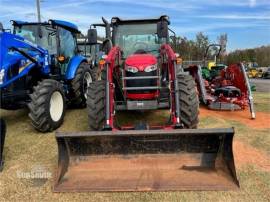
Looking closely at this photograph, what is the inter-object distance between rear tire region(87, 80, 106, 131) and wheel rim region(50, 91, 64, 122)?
147 centimetres

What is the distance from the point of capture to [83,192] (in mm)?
3898

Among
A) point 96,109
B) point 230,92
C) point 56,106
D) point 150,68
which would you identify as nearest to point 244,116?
point 230,92

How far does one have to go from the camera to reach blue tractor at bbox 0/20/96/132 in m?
6.08

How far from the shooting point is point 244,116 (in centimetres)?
797

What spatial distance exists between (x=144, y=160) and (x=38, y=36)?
4594mm

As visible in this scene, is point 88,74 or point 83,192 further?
point 88,74

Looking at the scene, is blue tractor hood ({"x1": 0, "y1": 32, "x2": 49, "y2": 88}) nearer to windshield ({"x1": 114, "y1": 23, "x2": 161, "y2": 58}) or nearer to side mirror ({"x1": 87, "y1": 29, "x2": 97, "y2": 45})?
side mirror ({"x1": 87, "y1": 29, "x2": 97, "y2": 45})

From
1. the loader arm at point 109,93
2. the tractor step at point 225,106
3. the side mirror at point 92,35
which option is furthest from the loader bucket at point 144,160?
the tractor step at point 225,106

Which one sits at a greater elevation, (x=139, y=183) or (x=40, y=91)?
(x=40, y=91)

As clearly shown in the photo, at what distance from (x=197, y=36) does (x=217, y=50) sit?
71.7ft

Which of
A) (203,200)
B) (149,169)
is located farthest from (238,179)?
(149,169)

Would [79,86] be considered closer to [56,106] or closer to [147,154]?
[56,106]

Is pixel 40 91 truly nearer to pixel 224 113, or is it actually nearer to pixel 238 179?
pixel 238 179

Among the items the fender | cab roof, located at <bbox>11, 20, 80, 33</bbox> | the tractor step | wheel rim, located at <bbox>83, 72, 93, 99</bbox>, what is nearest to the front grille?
the fender
